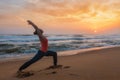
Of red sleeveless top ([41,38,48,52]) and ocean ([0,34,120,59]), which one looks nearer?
red sleeveless top ([41,38,48,52])

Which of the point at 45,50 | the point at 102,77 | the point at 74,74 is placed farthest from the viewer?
the point at 45,50

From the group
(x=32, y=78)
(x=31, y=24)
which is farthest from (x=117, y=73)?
(x=31, y=24)

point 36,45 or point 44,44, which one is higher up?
point 44,44

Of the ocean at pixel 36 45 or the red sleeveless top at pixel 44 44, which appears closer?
the red sleeveless top at pixel 44 44

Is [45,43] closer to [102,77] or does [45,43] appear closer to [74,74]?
[74,74]

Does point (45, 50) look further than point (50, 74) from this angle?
Yes

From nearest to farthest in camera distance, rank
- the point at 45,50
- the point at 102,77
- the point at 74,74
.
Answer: the point at 102,77 < the point at 74,74 < the point at 45,50

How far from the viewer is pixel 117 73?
24.9ft

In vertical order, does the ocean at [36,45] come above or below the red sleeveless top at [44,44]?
below

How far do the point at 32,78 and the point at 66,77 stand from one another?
3.51ft

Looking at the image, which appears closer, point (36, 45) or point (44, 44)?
point (44, 44)

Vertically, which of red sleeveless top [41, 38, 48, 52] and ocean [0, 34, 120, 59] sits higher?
red sleeveless top [41, 38, 48, 52]

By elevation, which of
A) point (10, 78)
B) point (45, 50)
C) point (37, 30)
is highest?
point (37, 30)

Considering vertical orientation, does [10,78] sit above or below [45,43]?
below
